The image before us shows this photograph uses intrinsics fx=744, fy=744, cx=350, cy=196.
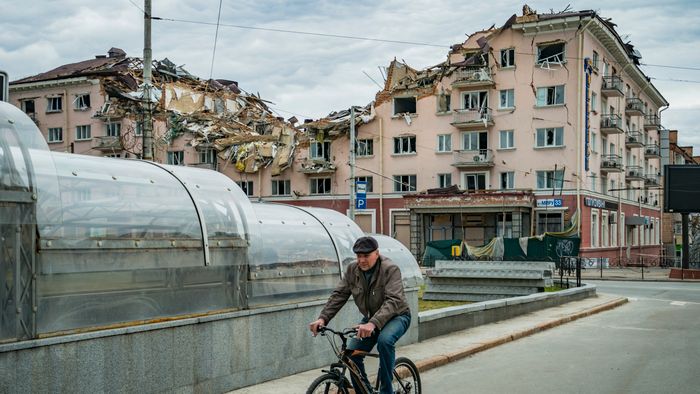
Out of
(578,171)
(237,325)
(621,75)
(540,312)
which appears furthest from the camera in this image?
(621,75)

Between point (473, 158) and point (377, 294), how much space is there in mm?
49170

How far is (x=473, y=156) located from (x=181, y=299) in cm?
4868

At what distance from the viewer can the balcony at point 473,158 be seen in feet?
179

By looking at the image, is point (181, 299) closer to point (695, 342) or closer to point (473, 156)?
point (695, 342)

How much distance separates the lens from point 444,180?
188ft

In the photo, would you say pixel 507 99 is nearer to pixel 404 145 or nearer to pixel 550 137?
pixel 550 137

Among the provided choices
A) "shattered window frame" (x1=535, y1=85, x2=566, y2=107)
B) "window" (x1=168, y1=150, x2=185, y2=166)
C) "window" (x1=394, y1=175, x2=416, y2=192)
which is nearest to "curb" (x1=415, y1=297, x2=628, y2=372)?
"shattered window frame" (x1=535, y1=85, x2=566, y2=107)

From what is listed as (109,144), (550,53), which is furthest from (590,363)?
(109,144)

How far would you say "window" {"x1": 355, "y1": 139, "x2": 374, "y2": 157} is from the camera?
2355 inches

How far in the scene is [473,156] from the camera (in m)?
55.2

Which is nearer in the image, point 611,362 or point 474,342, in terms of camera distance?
point 611,362

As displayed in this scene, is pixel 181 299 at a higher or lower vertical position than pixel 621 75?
lower

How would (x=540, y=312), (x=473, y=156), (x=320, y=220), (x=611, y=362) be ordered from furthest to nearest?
(x=473, y=156) < (x=540, y=312) < (x=611, y=362) < (x=320, y=220)

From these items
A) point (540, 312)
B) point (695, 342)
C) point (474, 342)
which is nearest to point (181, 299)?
point (474, 342)
